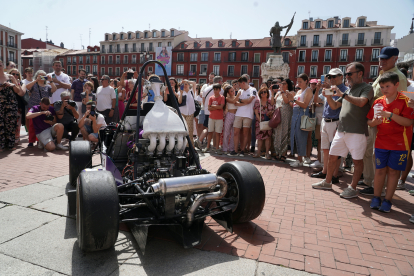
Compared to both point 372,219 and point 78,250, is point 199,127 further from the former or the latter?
point 78,250

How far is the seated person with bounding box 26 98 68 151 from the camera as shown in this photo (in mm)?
6953

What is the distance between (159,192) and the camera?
2.36m

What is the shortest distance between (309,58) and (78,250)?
47.4 metres

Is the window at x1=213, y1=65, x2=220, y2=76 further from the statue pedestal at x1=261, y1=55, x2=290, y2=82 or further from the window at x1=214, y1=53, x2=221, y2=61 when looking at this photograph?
the statue pedestal at x1=261, y1=55, x2=290, y2=82

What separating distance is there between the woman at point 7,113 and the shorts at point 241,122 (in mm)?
5638

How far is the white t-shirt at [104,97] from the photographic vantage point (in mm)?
8203

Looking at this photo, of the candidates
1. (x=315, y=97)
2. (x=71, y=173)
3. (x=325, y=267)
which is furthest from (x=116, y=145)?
(x=315, y=97)

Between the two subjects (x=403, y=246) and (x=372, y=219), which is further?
(x=372, y=219)

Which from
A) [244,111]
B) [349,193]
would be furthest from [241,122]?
[349,193]


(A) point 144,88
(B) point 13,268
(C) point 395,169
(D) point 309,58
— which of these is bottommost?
(B) point 13,268

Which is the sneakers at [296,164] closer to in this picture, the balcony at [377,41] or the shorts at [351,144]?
the shorts at [351,144]

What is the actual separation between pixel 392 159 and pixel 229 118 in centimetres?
430

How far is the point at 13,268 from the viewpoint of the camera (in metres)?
2.23

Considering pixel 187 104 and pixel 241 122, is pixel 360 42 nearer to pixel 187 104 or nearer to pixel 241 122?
pixel 241 122
